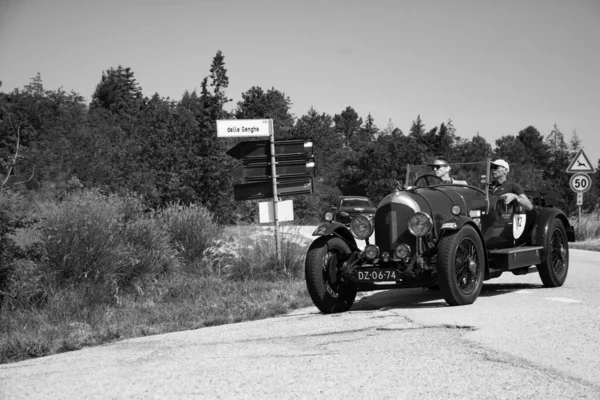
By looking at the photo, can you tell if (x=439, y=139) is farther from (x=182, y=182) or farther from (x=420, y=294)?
(x=420, y=294)

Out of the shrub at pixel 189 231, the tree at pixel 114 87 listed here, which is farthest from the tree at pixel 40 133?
the tree at pixel 114 87

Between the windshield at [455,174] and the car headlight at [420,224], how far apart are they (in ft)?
5.53

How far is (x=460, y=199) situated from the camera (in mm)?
10414

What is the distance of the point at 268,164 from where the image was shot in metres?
15.4

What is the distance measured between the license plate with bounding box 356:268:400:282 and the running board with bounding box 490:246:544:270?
68.6 inches

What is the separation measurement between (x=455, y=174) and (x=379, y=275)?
2966mm

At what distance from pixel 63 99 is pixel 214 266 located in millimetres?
55249

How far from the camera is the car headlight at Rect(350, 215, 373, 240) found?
9.75 metres

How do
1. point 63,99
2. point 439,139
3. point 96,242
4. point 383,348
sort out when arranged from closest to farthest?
1. point 383,348
2. point 96,242
3. point 63,99
4. point 439,139

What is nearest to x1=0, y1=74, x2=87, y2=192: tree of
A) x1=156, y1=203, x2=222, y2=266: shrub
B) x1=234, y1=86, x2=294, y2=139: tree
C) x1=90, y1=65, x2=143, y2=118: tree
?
x1=156, y1=203, x2=222, y2=266: shrub

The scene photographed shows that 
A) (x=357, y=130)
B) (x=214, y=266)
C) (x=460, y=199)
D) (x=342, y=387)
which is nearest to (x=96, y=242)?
(x=214, y=266)

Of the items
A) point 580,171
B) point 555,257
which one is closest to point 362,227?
point 555,257

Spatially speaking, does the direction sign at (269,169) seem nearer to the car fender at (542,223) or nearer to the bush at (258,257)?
the bush at (258,257)

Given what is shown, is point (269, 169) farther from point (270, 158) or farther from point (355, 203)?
point (355, 203)
